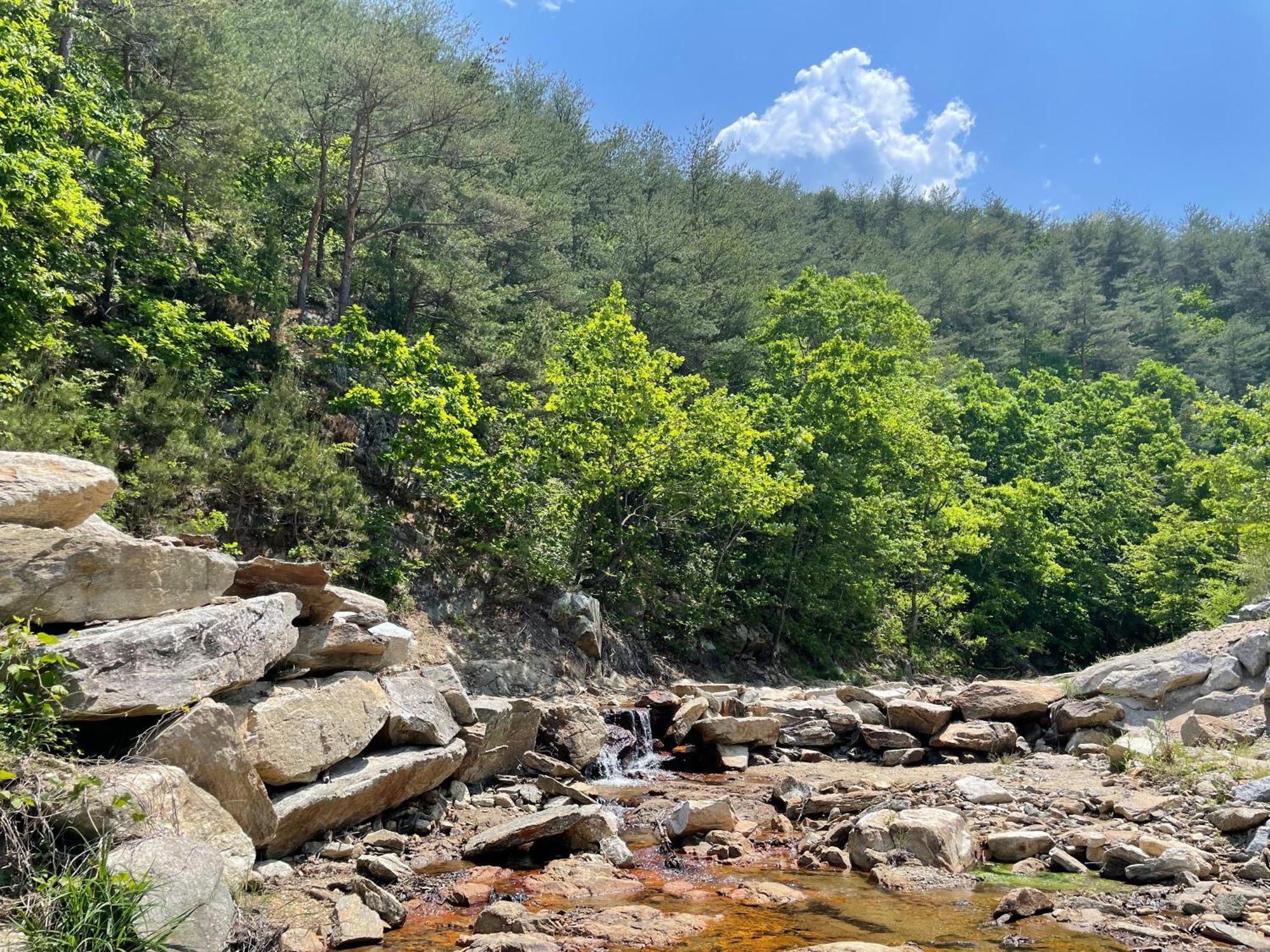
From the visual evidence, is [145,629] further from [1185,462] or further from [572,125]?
[572,125]

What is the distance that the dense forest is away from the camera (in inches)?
571

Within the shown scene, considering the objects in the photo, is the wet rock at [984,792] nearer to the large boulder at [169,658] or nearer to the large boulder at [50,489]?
the large boulder at [169,658]

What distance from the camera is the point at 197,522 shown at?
1339 cm

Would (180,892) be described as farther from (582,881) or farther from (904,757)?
(904,757)

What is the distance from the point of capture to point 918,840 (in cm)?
798

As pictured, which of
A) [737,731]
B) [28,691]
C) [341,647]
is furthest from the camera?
[737,731]

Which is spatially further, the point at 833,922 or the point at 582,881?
the point at 582,881

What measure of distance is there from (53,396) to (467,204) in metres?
13.6

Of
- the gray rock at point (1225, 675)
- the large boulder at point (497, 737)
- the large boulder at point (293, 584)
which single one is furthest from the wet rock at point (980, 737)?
the large boulder at point (293, 584)

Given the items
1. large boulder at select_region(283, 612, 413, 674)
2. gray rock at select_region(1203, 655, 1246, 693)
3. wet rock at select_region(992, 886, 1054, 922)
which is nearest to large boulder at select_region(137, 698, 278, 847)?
large boulder at select_region(283, 612, 413, 674)

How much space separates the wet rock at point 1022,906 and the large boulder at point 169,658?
6609 mm

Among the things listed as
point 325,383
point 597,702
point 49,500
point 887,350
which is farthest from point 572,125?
point 49,500

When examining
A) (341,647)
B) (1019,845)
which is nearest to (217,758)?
(341,647)

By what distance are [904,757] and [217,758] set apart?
10.6m
